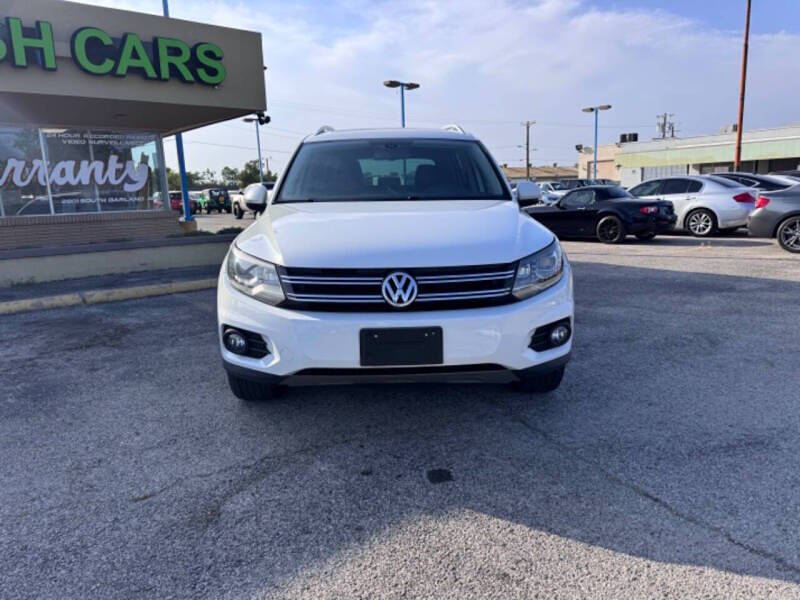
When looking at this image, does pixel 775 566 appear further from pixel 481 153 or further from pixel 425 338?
pixel 481 153

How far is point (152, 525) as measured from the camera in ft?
7.84

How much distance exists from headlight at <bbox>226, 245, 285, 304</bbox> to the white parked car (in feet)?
40.7

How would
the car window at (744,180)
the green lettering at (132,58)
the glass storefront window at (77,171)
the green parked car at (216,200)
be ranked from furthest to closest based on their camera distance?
1. the green parked car at (216,200)
2. the car window at (744,180)
3. the glass storefront window at (77,171)
4. the green lettering at (132,58)

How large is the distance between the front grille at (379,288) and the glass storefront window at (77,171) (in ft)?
38.2

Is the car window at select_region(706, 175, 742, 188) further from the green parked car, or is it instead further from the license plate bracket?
the green parked car

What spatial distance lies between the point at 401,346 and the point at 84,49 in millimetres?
9425

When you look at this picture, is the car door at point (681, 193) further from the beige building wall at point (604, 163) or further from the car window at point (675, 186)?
the beige building wall at point (604, 163)

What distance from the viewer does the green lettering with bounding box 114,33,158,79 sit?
9.56 metres

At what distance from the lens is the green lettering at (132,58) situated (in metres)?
9.56

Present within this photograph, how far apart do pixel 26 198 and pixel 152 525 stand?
1195 centimetres

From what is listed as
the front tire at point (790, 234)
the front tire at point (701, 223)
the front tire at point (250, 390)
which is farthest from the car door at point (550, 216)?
the front tire at point (250, 390)

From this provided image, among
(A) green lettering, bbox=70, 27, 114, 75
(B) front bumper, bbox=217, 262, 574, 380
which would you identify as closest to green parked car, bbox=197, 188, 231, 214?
(A) green lettering, bbox=70, 27, 114, 75

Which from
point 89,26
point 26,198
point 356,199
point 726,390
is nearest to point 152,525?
point 356,199

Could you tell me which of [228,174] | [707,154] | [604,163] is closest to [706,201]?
[707,154]
